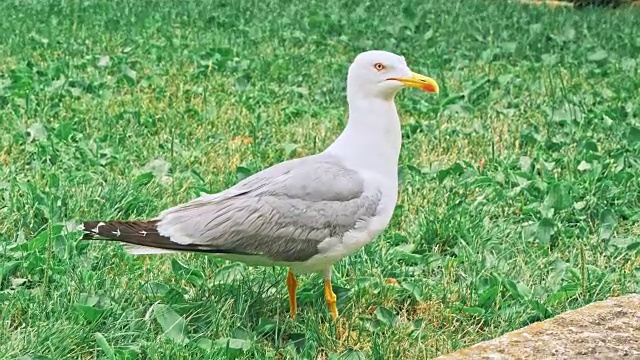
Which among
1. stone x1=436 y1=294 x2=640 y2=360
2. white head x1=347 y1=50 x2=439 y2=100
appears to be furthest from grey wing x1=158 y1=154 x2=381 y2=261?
stone x1=436 y1=294 x2=640 y2=360

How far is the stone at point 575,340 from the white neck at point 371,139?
0.94 meters

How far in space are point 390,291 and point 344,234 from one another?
0.52 meters

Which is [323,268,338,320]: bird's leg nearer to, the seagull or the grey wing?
the seagull

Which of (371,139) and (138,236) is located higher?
(371,139)

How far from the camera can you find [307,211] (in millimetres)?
3291

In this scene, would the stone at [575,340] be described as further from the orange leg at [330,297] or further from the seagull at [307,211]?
the orange leg at [330,297]

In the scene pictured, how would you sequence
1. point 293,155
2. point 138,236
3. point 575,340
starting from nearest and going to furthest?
1. point 575,340
2. point 138,236
3. point 293,155

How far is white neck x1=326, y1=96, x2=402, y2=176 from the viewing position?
11.3 feet

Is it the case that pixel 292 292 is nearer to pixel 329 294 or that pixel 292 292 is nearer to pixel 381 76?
pixel 329 294

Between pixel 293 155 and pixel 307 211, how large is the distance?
220 cm

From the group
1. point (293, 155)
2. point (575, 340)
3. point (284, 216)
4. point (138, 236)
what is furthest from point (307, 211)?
point (293, 155)

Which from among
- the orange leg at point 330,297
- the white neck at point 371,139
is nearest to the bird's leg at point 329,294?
the orange leg at point 330,297

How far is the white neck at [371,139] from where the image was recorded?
3443 mm

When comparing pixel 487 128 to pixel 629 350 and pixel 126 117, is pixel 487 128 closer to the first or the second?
pixel 126 117
